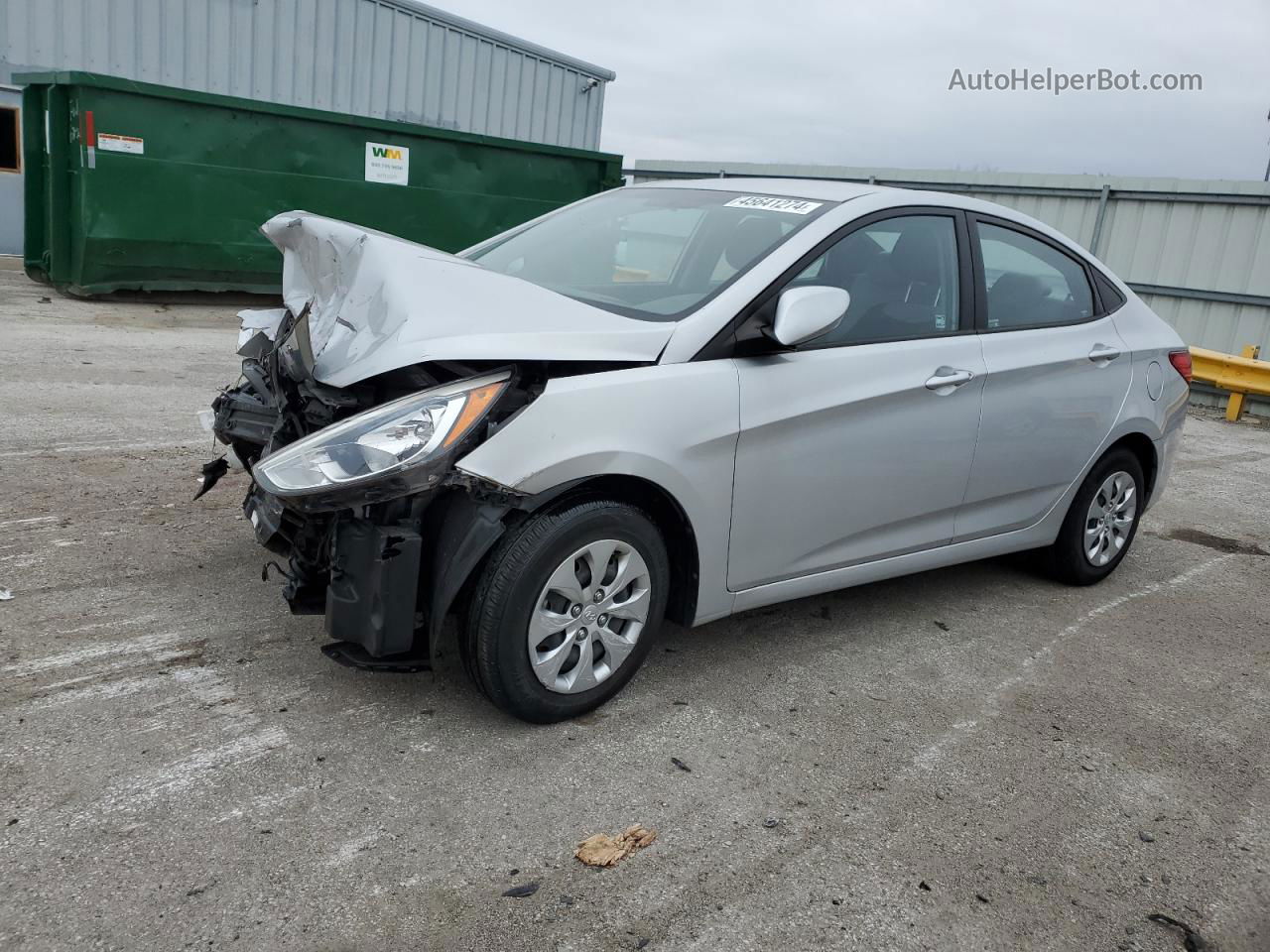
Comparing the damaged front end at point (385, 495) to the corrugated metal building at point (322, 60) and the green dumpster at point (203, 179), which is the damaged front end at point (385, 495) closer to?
the green dumpster at point (203, 179)

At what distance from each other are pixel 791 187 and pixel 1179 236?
9.77 metres

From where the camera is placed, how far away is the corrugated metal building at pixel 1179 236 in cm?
1155

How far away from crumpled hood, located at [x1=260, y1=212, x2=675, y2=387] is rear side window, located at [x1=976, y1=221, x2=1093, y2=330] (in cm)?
171

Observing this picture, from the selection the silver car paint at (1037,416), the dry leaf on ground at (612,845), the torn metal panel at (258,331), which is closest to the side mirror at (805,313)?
the silver car paint at (1037,416)

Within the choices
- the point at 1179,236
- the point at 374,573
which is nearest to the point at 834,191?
the point at 374,573

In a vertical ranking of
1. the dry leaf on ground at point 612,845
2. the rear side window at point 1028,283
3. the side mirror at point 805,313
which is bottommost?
the dry leaf on ground at point 612,845

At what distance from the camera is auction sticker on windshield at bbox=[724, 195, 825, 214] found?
3.85 m

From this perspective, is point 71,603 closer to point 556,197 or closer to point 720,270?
point 720,270

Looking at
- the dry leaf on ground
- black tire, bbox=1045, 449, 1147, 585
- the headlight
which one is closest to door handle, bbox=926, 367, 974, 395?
black tire, bbox=1045, 449, 1147, 585

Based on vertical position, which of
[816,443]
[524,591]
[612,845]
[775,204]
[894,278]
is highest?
[775,204]

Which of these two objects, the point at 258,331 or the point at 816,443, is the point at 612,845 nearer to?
the point at 816,443

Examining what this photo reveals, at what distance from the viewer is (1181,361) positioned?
5.08m

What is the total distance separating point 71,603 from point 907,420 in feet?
9.79

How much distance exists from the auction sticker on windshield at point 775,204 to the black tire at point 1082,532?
74.2 inches
